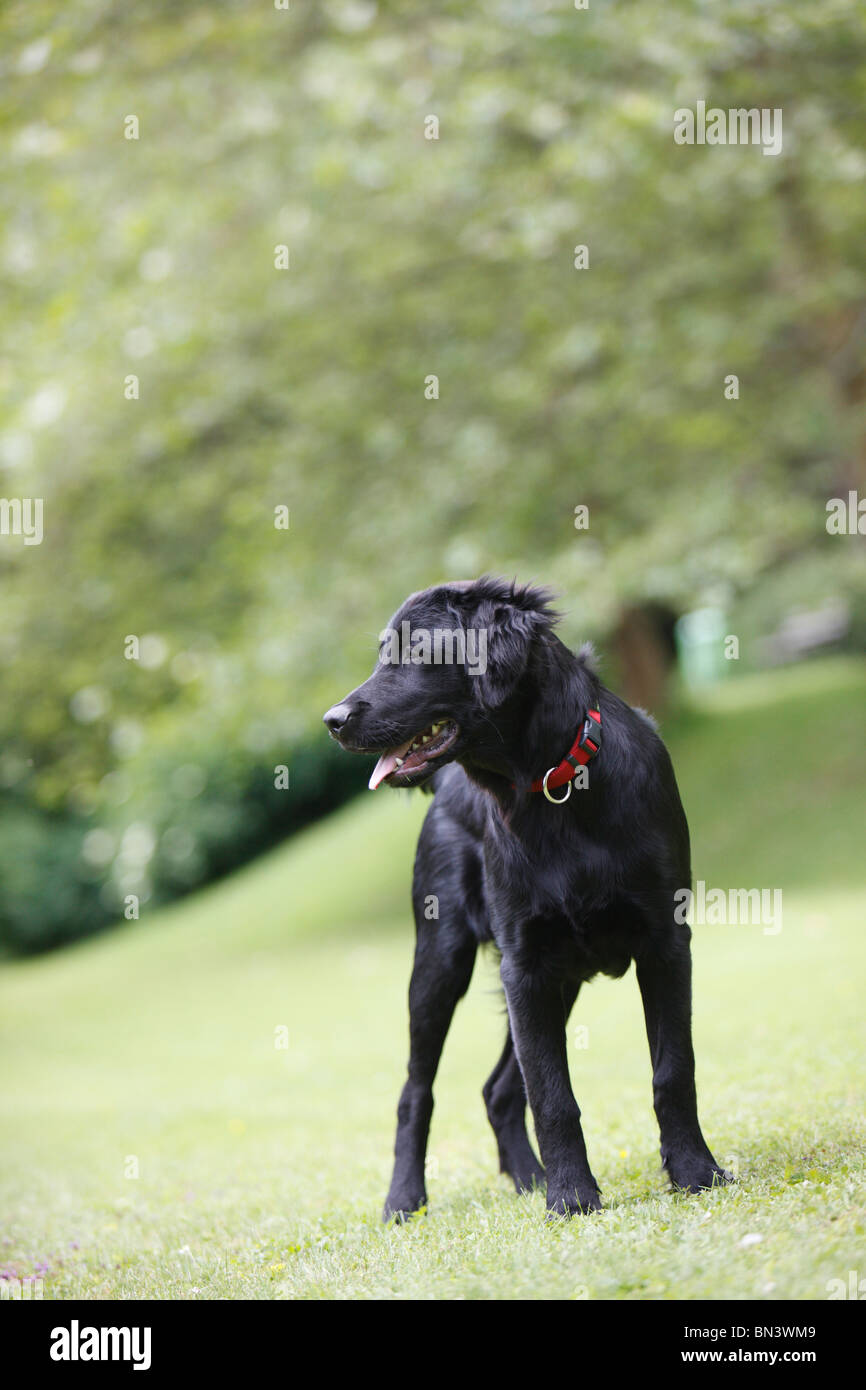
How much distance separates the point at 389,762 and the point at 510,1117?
5.84ft

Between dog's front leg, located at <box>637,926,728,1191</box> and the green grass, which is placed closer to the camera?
the green grass

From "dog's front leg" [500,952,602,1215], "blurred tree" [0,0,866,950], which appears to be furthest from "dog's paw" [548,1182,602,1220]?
"blurred tree" [0,0,866,950]

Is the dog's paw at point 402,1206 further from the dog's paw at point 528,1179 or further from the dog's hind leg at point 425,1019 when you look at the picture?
the dog's paw at point 528,1179

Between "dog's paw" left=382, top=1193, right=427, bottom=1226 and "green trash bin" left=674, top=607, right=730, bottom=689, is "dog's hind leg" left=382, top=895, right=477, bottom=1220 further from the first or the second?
"green trash bin" left=674, top=607, right=730, bottom=689

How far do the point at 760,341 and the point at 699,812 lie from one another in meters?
6.98

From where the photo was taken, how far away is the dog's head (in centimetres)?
421

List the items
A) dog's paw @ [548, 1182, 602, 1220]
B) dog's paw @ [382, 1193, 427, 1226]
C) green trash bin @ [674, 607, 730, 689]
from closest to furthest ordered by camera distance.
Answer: dog's paw @ [548, 1182, 602, 1220], dog's paw @ [382, 1193, 427, 1226], green trash bin @ [674, 607, 730, 689]

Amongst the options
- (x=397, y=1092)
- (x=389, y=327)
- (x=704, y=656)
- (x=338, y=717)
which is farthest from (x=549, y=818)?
(x=704, y=656)

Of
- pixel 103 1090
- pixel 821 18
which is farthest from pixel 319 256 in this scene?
pixel 103 1090

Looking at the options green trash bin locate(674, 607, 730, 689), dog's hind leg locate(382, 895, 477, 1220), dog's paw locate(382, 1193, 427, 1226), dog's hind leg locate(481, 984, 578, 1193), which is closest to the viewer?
dog's paw locate(382, 1193, 427, 1226)

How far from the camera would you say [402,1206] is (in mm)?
4953

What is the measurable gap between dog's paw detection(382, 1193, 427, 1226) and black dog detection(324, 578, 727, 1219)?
0.88 m

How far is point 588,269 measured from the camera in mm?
15195
